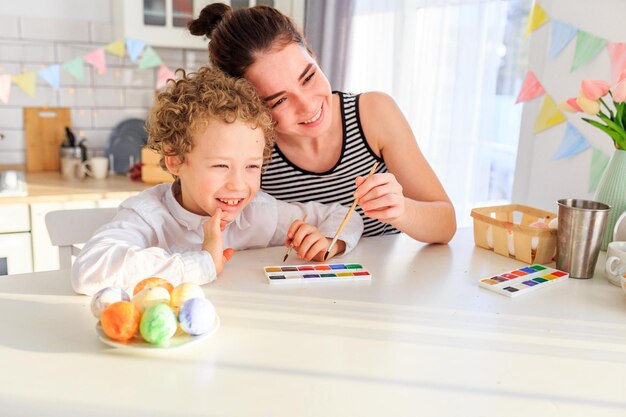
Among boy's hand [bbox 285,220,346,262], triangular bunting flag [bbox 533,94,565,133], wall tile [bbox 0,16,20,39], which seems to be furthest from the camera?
wall tile [bbox 0,16,20,39]

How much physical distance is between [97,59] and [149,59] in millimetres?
249

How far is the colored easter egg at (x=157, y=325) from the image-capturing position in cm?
79

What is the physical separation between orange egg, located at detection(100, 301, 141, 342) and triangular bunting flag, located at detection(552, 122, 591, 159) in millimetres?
1494

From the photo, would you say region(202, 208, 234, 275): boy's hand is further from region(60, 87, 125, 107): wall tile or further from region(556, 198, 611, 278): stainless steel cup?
region(60, 87, 125, 107): wall tile

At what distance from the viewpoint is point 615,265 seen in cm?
113

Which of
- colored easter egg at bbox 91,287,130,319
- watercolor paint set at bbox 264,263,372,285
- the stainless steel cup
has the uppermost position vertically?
the stainless steel cup

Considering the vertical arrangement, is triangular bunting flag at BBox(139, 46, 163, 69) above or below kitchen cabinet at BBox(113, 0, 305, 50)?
below

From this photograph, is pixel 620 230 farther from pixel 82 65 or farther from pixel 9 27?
pixel 9 27

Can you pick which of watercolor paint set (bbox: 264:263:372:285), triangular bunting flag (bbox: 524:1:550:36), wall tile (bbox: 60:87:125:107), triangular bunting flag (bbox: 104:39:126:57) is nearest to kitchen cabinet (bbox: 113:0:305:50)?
triangular bunting flag (bbox: 104:39:126:57)

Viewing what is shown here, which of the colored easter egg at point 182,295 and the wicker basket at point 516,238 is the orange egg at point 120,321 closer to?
the colored easter egg at point 182,295

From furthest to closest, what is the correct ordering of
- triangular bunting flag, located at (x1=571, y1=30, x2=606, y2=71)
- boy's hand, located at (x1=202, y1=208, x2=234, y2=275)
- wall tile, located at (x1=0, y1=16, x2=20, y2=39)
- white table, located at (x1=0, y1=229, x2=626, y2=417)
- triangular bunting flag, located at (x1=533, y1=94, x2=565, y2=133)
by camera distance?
wall tile, located at (x1=0, y1=16, x2=20, y2=39) < triangular bunting flag, located at (x1=533, y1=94, x2=565, y2=133) < triangular bunting flag, located at (x1=571, y1=30, x2=606, y2=71) < boy's hand, located at (x1=202, y1=208, x2=234, y2=275) < white table, located at (x1=0, y1=229, x2=626, y2=417)

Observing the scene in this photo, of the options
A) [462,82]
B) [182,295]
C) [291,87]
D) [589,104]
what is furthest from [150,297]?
[462,82]

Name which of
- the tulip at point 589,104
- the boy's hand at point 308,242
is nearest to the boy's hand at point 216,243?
the boy's hand at point 308,242

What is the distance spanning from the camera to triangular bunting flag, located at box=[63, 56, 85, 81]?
112 inches
